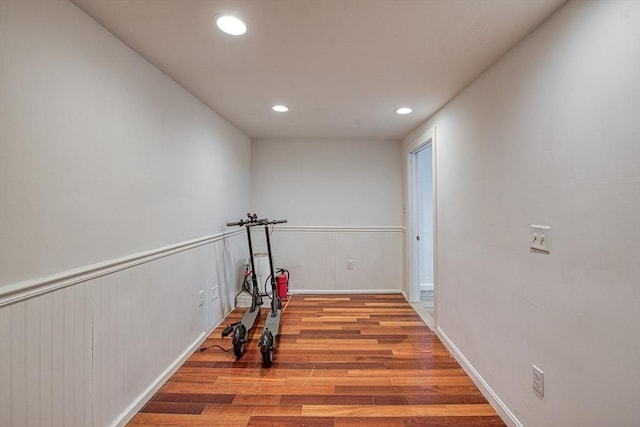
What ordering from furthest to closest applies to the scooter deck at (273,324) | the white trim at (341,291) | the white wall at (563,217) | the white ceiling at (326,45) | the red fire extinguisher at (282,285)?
the white trim at (341,291)
the red fire extinguisher at (282,285)
the scooter deck at (273,324)
the white ceiling at (326,45)
the white wall at (563,217)

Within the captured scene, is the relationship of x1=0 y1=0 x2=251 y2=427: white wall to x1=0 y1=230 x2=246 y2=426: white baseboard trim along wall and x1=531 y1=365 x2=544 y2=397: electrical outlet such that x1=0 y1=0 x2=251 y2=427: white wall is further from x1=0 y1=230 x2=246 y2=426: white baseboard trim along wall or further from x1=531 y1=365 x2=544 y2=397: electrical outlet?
x1=531 y1=365 x2=544 y2=397: electrical outlet

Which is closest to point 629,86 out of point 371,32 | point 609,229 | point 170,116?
point 609,229

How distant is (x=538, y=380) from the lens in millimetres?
1410

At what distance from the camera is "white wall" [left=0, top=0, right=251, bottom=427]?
1.06 metres

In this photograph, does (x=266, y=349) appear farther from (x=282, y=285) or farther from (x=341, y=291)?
(x=341, y=291)

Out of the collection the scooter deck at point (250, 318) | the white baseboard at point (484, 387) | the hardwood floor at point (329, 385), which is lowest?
the hardwood floor at point (329, 385)

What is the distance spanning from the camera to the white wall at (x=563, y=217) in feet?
3.33

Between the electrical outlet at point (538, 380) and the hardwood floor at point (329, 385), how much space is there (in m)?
0.42

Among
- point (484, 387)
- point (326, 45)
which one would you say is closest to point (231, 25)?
point (326, 45)

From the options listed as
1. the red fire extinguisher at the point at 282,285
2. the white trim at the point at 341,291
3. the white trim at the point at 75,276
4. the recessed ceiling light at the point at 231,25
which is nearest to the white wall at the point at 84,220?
the white trim at the point at 75,276

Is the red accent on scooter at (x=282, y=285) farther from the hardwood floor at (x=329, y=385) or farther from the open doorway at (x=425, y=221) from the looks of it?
the open doorway at (x=425, y=221)

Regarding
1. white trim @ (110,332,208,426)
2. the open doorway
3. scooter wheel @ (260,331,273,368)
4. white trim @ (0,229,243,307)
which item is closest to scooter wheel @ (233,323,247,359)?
scooter wheel @ (260,331,273,368)

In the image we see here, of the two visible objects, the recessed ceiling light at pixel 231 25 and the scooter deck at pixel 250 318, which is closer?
the recessed ceiling light at pixel 231 25

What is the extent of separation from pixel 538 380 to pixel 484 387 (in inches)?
22.3
